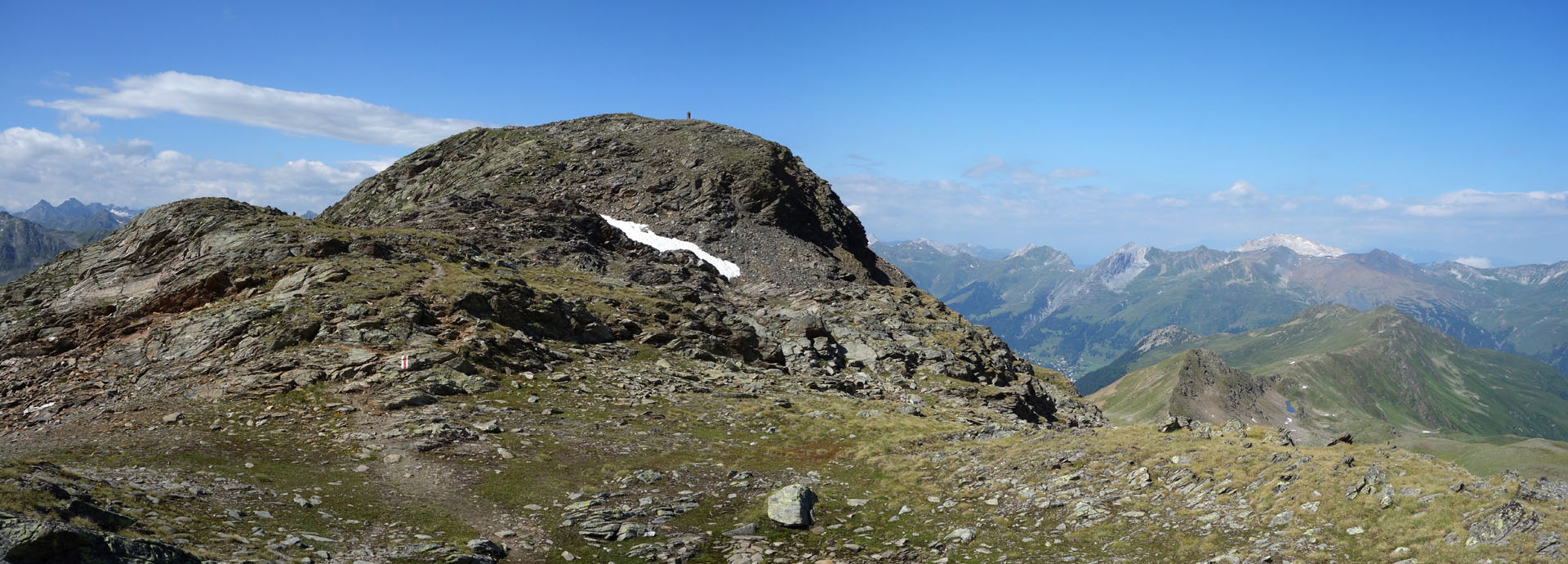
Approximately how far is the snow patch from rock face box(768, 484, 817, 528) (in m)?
49.2

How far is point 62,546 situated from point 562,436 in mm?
17750

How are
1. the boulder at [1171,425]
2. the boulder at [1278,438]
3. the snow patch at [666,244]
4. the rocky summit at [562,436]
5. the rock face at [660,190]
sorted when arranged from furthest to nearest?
the rock face at [660,190] → the snow patch at [666,244] → the boulder at [1171,425] → the boulder at [1278,438] → the rocky summit at [562,436]

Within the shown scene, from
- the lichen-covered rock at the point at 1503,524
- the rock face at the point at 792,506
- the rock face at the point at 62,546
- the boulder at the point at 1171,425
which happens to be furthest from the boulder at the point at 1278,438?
the rock face at the point at 62,546

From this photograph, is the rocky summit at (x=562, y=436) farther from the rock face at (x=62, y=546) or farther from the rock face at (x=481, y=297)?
the rock face at (x=481, y=297)

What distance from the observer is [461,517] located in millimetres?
20766

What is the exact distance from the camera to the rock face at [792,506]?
21.6 metres

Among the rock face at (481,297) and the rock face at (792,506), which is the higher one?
the rock face at (481,297)

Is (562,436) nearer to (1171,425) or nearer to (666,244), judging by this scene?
(1171,425)

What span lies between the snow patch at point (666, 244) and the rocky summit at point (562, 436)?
10012 millimetres

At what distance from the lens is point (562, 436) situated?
95.7 ft

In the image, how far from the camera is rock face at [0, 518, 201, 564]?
11344 millimetres

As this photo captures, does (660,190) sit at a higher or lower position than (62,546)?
higher

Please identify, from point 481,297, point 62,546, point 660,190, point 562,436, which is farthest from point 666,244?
point 62,546

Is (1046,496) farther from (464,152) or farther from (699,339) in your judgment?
(464,152)
